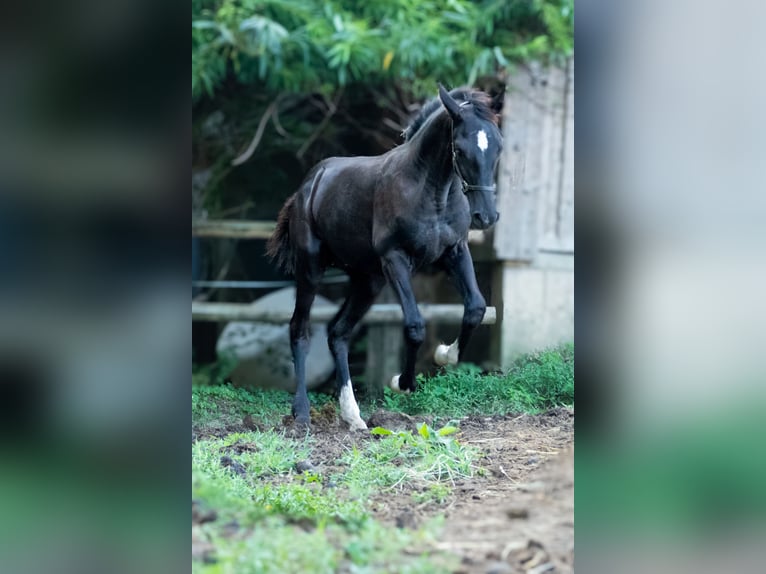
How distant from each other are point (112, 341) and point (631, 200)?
1630 mm

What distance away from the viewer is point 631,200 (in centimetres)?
242

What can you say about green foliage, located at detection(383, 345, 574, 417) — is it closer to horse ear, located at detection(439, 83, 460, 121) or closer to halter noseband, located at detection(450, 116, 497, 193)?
halter noseband, located at detection(450, 116, 497, 193)

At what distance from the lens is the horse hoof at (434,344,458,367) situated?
4176 mm

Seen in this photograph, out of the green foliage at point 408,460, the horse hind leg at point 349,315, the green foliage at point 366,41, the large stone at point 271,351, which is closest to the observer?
the green foliage at point 408,460

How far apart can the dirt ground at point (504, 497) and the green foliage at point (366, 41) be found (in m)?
3.74

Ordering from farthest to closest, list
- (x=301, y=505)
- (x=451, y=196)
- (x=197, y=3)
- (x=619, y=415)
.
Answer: (x=197, y=3), (x=451, y=196), (x=301, y=505), (x=619, y=415)

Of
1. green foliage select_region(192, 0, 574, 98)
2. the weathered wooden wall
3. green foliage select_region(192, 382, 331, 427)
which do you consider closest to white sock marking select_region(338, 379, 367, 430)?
green foliage select_region(192, 382, 331, 427)

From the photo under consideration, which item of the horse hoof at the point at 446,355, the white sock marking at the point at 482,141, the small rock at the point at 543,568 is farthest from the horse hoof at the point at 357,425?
the small rock at the point at 543,568

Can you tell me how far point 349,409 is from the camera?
13.7 feet

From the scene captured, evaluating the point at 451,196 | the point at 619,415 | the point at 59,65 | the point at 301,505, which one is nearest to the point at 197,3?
the point at 451,196

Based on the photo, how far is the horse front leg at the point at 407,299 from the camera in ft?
13.3

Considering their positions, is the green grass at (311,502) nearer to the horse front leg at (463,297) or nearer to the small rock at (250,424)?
the small rock at (250,424)

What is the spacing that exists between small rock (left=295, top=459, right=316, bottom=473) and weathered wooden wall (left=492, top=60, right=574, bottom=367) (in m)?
3.38

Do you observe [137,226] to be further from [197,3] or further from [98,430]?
[197,3]
